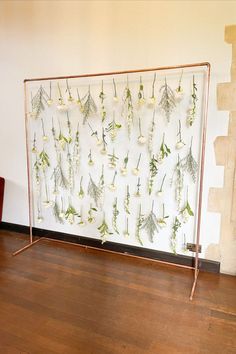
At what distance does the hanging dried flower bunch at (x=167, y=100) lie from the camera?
7.59 ft

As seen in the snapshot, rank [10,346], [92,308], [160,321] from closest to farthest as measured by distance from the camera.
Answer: [10,346], [160,321], [92,308]

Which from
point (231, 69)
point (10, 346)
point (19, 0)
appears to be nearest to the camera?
point (10, 346)

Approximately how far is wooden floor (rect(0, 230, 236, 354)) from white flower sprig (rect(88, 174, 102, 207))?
1.87 feet

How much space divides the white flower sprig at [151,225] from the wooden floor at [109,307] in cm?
28

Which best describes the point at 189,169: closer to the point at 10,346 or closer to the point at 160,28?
the point at 160,28

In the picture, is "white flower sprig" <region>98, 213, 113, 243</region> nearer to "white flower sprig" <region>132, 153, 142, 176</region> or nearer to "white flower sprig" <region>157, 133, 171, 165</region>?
"white flower sprig" <region>132, 153, 142, 176</region>

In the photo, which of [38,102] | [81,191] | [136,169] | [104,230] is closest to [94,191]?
[81,191]

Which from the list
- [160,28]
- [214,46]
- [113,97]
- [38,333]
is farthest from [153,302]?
[160,28]

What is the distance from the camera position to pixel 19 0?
280 centimetres

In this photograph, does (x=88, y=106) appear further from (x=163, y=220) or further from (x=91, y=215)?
(x=163, y=220)

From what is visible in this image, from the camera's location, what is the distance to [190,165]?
234cm

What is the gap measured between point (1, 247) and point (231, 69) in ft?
9.12

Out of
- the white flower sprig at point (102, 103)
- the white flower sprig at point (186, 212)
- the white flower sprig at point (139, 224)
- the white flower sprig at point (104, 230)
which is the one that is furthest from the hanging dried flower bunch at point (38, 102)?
the white flower sprig at point (186, 212)

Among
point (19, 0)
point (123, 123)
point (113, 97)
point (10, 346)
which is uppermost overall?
point (19, 0)
